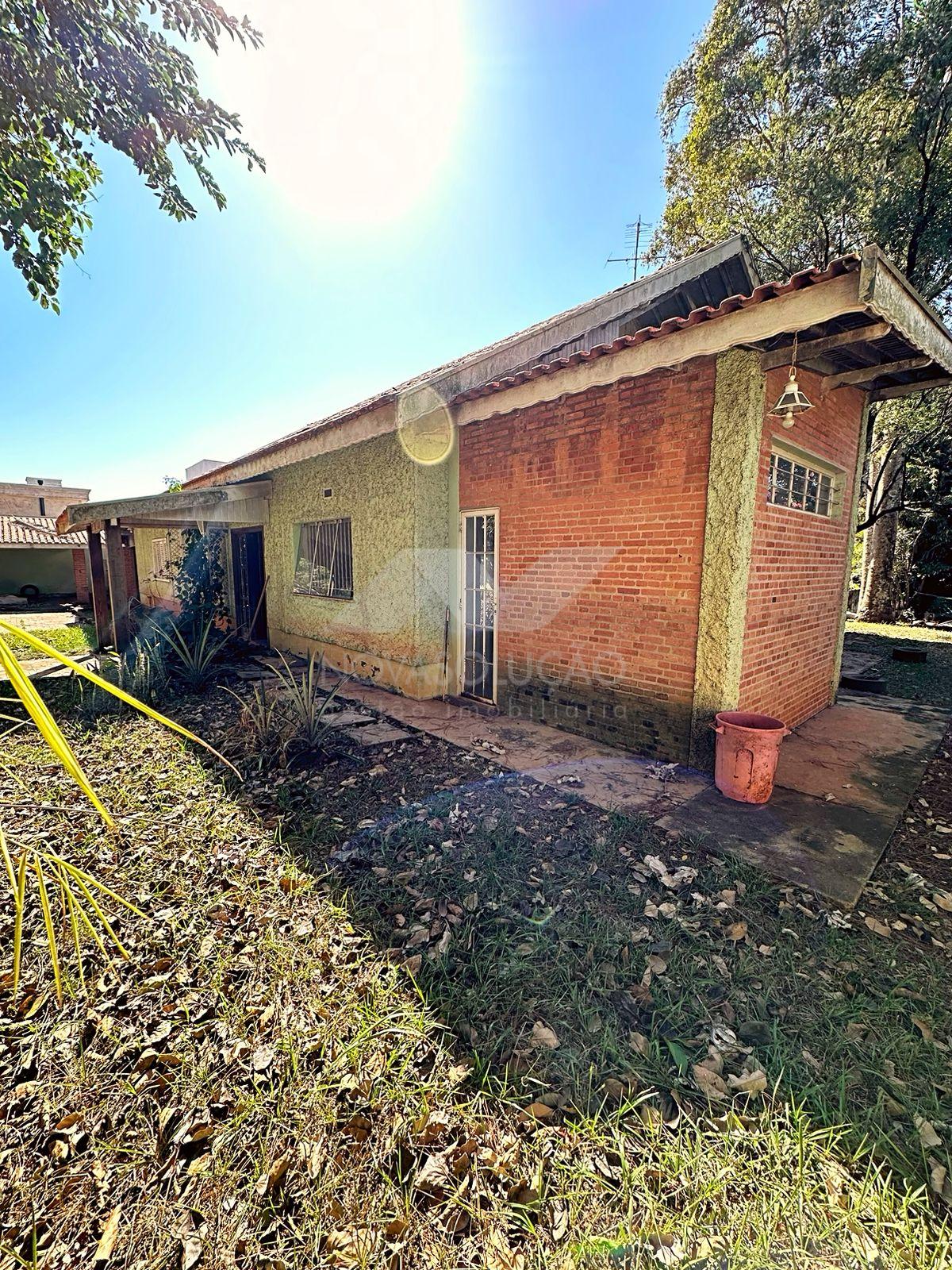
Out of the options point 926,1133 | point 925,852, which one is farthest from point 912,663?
point 926,1133

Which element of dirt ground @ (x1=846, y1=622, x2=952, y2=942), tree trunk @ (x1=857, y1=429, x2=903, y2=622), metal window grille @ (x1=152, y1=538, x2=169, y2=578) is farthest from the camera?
tree trunk @ (x1=857, y1=429, x2=903, y2=622)

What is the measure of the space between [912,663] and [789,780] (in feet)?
29.7

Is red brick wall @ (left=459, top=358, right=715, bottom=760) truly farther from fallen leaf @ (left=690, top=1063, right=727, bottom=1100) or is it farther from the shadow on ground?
fallen leaf @ (left=690, top=1063, right=727, bottom=1100)

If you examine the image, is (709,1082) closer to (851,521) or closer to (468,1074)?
(468,1074)

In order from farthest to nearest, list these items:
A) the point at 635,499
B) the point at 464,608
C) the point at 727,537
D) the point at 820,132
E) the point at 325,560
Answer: the point at 820,132 → the point at 325,560 → the point at 464,608 → the point at 635,499 → the point at 727,537

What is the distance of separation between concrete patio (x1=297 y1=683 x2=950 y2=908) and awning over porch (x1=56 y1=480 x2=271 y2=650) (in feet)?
20.3

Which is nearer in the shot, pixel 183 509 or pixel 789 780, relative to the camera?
pixel 789 780

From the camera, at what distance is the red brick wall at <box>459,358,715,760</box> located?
5590mm

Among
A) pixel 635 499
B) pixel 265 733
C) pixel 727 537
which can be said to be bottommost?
pixel 265 733

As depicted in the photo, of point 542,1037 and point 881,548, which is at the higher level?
point 881,548

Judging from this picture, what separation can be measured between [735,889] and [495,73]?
34.9 feet

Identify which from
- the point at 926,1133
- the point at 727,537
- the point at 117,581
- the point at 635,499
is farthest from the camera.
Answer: the point at 117,581

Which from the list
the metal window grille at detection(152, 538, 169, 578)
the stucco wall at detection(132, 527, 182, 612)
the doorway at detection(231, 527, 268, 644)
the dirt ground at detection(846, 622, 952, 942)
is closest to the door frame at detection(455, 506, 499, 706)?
the dirt ground at detection(846, 622, 952, 942)

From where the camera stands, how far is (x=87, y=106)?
20.7 feet
